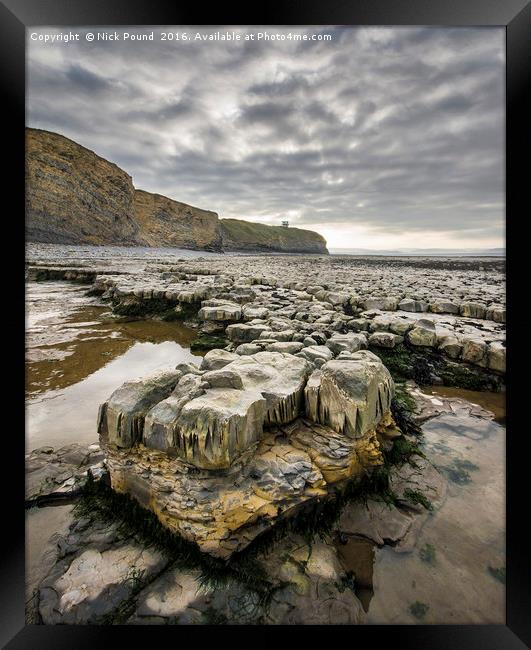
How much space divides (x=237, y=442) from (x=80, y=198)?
53.3 m

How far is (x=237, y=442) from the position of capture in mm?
2260

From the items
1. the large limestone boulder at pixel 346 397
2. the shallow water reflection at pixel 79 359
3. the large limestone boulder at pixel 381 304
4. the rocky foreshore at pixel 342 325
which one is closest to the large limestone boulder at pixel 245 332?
the rocky foreshore at pixel 342 325

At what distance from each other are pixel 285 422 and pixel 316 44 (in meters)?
3.72

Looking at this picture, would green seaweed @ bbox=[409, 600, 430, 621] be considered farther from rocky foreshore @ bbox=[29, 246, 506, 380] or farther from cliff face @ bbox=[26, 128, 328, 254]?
cliff face @ bbox=[26, 128, 328, 254]

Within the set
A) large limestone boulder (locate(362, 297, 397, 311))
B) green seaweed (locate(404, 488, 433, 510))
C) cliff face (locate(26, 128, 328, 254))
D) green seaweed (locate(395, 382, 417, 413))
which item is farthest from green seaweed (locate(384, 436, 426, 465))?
cliff face (locate(26, 128, 328, 254))

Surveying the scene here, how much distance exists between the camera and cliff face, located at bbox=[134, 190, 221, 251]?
63.3 m

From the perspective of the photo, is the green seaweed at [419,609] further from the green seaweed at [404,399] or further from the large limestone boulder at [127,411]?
the green seaweed at [404,399]

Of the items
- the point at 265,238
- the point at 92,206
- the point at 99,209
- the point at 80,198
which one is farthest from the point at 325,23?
the point at 265,238

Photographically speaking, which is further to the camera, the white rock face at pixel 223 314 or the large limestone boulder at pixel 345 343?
the white rock face at pixel 223 314

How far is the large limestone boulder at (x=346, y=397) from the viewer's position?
2.69 meters

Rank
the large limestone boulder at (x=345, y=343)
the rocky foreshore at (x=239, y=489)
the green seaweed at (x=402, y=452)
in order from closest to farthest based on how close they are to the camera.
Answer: the rocky foreshore at (x=239, y=489), the green seaweed at (x=402, y=452), the large limestone boulder at (x=345, y=343)

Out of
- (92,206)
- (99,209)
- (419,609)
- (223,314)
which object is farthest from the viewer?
(99,209)

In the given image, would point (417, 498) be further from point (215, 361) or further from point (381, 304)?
point (381, 304)
